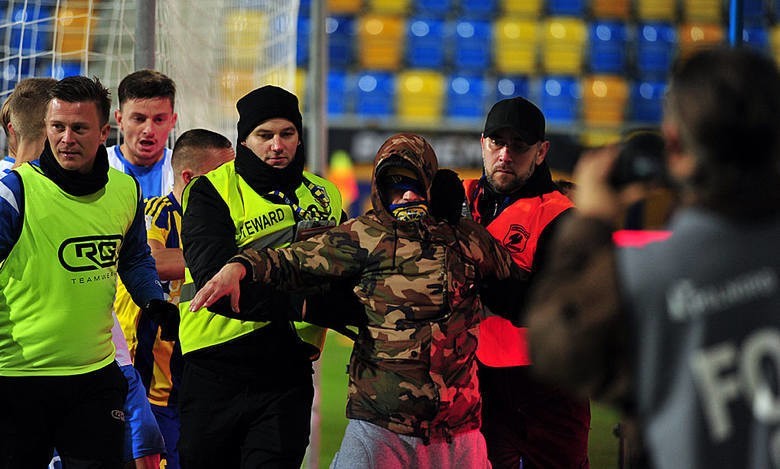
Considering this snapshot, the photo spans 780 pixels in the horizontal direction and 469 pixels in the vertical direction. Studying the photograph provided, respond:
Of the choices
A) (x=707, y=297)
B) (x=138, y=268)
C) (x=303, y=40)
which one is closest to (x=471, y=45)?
(x=303, y=40)

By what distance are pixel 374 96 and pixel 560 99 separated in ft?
9.80

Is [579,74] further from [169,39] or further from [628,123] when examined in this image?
[169,39]

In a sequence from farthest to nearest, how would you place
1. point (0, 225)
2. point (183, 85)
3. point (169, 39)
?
point (183, 85) < point (169, 39) < point (0, 225)

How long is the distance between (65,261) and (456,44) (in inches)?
643

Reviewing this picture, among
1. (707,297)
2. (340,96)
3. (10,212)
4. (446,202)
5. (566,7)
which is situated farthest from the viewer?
(566,7)

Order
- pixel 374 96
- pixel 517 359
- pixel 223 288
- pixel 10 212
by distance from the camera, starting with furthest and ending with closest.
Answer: pixel 374 96
pixel 517 359
pixel 10 212
pixel 223 288

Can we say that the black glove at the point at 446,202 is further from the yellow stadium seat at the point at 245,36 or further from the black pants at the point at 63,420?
the yellow stadium seat at the point at 245,36

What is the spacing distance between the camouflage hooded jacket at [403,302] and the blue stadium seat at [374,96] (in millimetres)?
15342

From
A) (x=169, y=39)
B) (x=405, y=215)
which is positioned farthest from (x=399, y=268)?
(x=169, y=39)

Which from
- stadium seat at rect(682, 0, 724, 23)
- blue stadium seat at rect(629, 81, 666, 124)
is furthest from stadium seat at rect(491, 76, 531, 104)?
stadium seat at rect(682, 0, 724, 23)

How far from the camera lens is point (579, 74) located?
782 inches

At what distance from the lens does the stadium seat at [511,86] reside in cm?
1945

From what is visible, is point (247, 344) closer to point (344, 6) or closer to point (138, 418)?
point (138, 418)

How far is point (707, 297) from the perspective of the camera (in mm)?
2066
